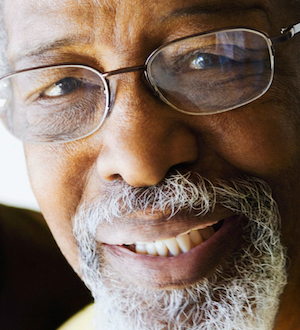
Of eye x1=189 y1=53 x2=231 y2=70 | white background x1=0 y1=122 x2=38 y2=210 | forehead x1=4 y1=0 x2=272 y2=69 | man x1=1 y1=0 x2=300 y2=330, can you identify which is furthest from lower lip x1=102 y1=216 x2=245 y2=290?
white background x1=0 y1=122 x2=38 y2=210

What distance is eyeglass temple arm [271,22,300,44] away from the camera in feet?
3.53

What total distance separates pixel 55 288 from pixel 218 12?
1928 mm

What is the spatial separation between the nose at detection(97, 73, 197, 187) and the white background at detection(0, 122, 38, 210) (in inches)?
68.7

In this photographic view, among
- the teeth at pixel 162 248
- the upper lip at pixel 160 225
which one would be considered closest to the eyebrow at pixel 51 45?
the upper lip at pixel 160 225

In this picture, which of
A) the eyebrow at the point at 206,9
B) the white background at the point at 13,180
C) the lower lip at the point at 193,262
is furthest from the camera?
the white background at the point at 13,180

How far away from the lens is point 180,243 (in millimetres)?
1162

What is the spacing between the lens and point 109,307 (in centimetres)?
127

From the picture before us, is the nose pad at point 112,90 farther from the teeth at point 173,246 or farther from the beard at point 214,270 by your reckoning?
the teeth at point 173,246

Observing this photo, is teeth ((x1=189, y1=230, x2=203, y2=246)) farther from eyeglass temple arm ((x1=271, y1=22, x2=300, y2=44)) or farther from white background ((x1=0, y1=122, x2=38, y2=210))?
white background ((x1=0, y1=122, x2=38, y2=210))

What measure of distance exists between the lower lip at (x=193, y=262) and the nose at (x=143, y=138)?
24cm

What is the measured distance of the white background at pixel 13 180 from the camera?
2.70 meters

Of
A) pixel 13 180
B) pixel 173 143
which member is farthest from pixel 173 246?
pixel 13 180

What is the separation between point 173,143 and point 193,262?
35 cm

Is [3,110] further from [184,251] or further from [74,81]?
[184,251]
